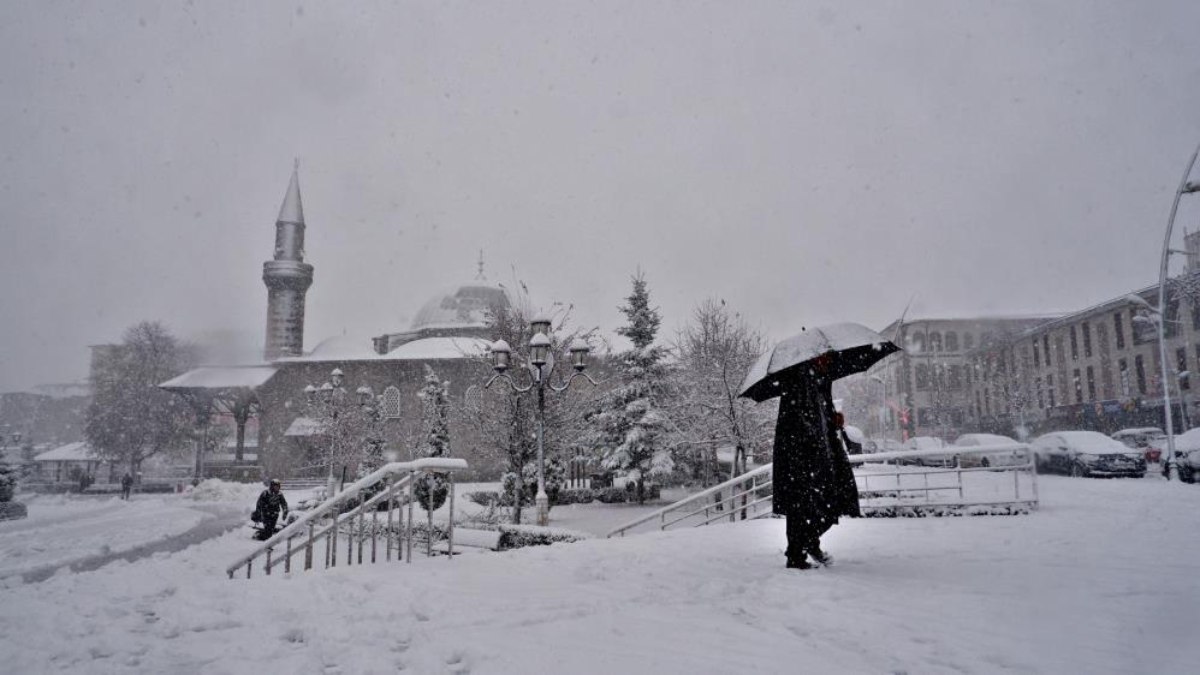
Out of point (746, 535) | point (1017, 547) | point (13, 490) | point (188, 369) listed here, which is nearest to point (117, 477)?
point (188, 369)

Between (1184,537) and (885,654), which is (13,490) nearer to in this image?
(885,654)

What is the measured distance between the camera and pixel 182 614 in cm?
423

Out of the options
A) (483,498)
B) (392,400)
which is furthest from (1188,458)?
(392,400)

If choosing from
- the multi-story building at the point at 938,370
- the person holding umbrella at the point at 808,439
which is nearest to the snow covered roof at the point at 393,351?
the multi-story building at the point at 938,370

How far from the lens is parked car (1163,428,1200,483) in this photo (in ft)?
58.7

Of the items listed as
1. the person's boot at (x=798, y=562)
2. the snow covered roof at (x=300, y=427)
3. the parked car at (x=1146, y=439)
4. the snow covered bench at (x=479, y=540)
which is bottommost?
the snow covered bench at (x=479, y=540)

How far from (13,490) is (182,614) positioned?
2623 centimetres

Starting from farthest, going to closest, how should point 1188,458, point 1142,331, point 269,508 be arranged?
1. point 1142,331
2. point 1188,458
3. point 269,508

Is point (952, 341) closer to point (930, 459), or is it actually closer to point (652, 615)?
point (930, 459)

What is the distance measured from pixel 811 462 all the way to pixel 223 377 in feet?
154

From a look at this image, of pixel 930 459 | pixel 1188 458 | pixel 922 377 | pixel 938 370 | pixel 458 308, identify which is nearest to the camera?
pixel 1188 458

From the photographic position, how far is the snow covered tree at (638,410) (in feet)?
83.3

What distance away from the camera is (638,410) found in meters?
25.9

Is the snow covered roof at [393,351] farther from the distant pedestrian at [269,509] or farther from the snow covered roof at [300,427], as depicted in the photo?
the distant pedestrian at [269,509]
